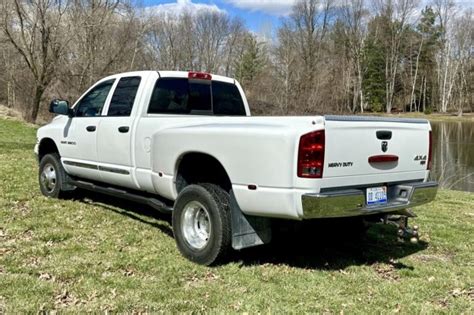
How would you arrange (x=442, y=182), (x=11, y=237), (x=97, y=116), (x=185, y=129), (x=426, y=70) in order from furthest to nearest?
(x=426, y=70) → (x=442, y=182) → (x=97, y=116) → (x=11, y=237) → (x=185, y=129)

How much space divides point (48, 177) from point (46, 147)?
54 centimetres

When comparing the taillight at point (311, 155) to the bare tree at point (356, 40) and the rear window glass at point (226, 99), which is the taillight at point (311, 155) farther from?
the bare tree at point (356, 40)

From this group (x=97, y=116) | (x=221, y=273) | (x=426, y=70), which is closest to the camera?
(x=221, y=273)

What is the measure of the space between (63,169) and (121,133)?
6.41 feet

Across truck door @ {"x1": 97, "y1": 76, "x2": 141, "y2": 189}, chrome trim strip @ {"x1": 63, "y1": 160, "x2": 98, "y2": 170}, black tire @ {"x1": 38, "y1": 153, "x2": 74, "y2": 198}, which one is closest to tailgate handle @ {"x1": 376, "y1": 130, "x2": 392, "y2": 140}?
truck door @ {"x1": 97, "y1": 76, "x2": 141, "y2": 189}

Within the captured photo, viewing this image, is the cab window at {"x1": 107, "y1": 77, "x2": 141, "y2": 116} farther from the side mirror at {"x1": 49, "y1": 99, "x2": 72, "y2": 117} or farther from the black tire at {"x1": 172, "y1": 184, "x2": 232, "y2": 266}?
the black tire at {"x1": 172, "y1": 184, "x2": 232, "y2": 266}

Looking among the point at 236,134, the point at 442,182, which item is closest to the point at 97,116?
the point at 236,134

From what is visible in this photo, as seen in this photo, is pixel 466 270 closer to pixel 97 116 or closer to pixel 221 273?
pixel 221 273

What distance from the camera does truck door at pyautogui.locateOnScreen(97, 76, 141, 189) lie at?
5852 millimetres

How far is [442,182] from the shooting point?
15539 mm

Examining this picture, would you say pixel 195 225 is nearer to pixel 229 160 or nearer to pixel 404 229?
pixel 229 160

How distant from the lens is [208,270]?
470 cm

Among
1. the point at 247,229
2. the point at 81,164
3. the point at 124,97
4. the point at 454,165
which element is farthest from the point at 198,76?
the point at 454,165

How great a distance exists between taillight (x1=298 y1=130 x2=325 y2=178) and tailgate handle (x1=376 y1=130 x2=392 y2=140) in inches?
28.9
